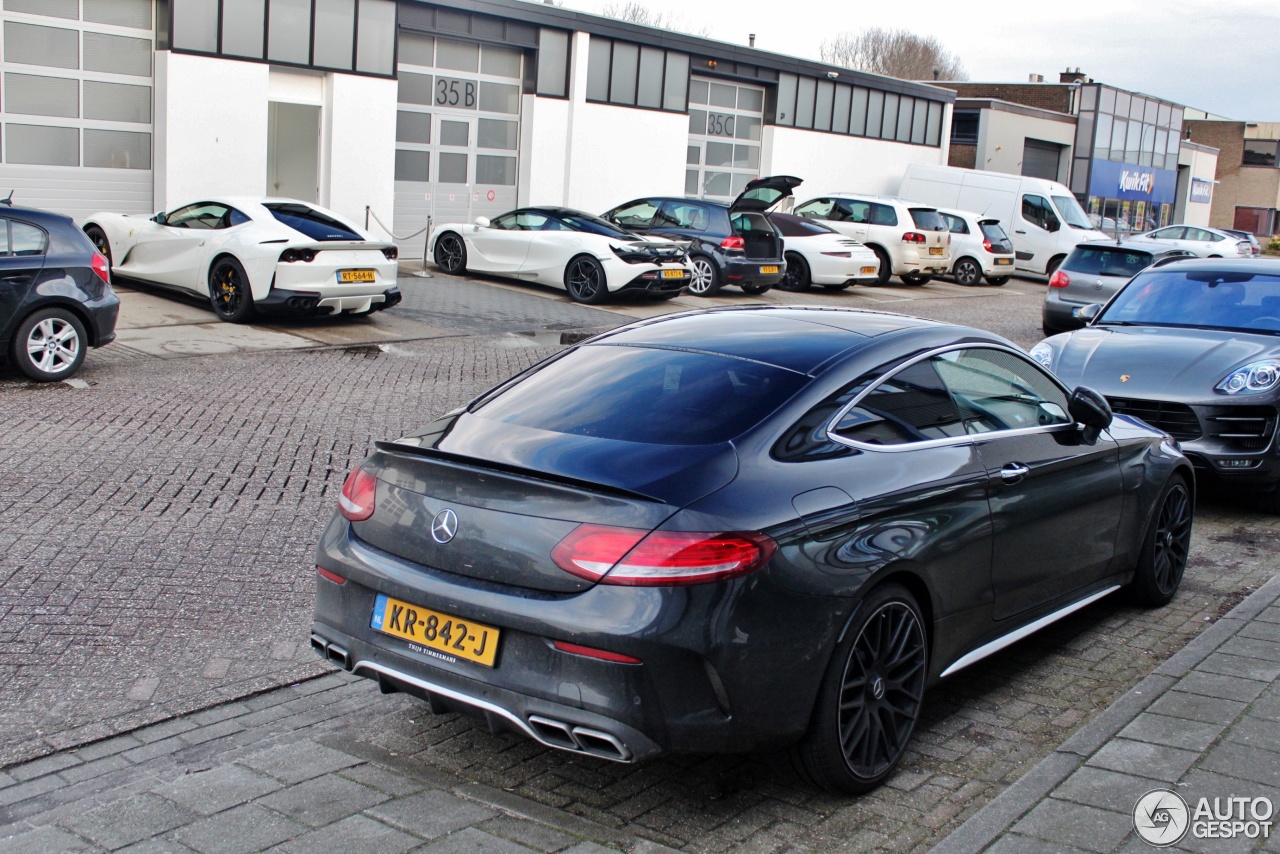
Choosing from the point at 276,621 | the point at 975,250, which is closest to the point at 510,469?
the point at 276,621

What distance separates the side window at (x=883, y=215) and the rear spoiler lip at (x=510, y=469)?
2368 cm

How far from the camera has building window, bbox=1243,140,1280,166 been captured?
84.4 metres

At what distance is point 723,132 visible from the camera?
3231 centimetres

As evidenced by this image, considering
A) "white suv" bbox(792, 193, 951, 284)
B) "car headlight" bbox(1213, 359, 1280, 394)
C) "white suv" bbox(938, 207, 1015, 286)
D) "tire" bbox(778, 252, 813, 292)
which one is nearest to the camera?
"car headlight" bbox(1213, 359, 1280, 394)

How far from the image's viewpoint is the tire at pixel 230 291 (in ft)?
48.0

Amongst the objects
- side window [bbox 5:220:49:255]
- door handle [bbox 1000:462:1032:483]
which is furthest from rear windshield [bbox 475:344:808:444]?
side window [bbox 5:220:49:255]

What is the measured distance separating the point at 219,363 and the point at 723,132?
21966 millimetres

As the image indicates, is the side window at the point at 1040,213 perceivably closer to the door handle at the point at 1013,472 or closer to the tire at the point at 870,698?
the door handle at the point at 1013,472

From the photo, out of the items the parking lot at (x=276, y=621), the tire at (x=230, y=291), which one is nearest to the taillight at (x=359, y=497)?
the parking lot at (x=276, y=621)

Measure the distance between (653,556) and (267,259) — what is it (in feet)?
38.9

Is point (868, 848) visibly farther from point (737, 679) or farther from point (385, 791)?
point (385, 791)

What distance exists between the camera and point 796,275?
2397 centimetres

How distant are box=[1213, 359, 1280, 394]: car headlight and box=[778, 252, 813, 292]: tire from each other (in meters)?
15.5

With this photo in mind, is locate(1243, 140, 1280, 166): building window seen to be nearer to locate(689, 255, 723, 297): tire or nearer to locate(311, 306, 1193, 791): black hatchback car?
locate(689, 255, 723, 297): tire
